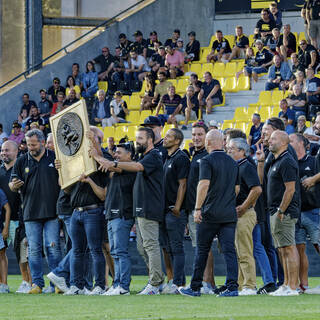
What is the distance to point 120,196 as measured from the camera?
11430mm

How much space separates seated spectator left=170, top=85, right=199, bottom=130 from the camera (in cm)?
2127

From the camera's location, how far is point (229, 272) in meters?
10.4

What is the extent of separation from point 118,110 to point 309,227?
11.8m

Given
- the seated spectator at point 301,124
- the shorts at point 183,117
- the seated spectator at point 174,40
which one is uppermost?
the seated spectator at point 174,40

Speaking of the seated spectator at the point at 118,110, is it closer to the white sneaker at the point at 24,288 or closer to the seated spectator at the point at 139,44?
the seated spectator at the point at 139,44

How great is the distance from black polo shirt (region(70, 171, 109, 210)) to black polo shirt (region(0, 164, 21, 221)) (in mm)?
1713

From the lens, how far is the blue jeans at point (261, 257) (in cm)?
1148

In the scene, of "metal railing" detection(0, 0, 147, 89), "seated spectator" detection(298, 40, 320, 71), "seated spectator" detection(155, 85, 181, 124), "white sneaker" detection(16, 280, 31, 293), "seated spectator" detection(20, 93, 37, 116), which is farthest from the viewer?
"metal railing" detection(0, 0, 147, 89)

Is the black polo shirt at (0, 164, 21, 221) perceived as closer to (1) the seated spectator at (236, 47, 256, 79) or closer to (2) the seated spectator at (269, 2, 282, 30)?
(1) the seated spectator at (236, 47, 256, 79)

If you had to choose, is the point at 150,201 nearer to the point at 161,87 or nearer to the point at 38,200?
the point at 38,200

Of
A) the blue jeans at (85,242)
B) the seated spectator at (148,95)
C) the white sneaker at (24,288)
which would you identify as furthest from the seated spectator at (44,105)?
the blue jeans at (85,242)

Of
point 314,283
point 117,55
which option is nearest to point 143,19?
point 117,55

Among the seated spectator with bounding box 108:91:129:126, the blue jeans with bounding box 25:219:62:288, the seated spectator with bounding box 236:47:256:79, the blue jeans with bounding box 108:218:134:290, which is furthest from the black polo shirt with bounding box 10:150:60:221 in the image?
the seated spectator with bounding box 236:47:256:79

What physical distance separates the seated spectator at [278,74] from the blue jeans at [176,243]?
9988 mm
